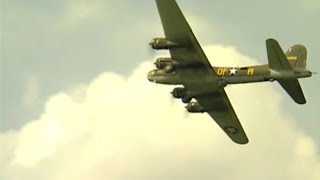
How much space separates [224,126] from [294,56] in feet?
Result: 33.8

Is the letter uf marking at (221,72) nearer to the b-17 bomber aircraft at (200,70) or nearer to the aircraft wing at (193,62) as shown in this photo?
the b-17 bomber aircraft at (200,70)

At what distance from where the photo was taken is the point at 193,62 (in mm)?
79875

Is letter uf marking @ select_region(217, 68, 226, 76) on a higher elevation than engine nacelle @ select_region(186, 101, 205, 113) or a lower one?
higher

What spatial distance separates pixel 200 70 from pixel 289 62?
7185mm

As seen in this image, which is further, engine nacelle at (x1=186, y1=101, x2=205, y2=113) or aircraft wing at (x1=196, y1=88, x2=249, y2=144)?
engine nacelle at (x1=186, y1=101, x2=205, y2=113)

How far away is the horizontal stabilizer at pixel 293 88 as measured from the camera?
80312mm

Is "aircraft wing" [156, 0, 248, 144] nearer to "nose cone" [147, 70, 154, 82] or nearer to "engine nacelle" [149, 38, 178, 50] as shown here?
"engine nacelle" [149, 38, 178, 50]

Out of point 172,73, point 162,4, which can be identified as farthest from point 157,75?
point 162,4

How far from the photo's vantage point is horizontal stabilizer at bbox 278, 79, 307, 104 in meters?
80.3

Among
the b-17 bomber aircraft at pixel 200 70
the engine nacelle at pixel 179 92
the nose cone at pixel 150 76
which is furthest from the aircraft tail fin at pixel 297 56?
the nose cone at pixel 150 76

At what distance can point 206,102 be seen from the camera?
84.6 m

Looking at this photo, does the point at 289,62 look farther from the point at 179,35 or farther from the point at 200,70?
the point at 179,35

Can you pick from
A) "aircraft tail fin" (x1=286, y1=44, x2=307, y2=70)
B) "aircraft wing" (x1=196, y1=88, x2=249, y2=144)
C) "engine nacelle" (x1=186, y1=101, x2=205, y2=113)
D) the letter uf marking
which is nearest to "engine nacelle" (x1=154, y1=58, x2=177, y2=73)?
the letter uf marking

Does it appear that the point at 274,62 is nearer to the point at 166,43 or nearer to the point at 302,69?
the point at 302,69
